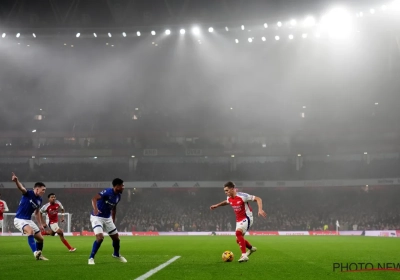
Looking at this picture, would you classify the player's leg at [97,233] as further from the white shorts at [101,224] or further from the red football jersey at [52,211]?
the red football jersey at [52,211]

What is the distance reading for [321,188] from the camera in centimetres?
6250


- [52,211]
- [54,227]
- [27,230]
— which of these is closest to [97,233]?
[27,230]

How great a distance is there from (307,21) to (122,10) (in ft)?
54.7

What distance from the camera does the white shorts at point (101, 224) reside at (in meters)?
13.8

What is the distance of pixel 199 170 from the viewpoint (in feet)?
209

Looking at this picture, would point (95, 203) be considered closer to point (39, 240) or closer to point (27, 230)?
point (27, 230)

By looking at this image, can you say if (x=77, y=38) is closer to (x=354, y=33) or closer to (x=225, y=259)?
(x=354, y=33)

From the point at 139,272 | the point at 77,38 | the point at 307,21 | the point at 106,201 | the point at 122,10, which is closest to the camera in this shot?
the point at 139,272

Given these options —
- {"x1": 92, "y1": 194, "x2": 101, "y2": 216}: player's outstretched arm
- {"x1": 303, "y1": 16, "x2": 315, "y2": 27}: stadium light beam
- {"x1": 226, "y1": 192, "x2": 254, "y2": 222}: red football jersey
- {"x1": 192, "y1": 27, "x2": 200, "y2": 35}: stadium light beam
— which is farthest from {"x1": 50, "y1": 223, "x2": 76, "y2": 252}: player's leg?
{"x1": 303, "y1": 16, "x2": 315, "y2": 27}: stadium light beam

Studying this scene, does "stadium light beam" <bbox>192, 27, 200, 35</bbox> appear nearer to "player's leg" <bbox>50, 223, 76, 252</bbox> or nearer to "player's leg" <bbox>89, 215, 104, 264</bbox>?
"player's leg" <bbox>50, 223, 76, 252</bbox>

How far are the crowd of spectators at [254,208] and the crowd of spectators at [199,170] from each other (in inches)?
88.9

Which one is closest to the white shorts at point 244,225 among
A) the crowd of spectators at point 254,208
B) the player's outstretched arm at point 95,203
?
the player's outstretched arm at point 95,203

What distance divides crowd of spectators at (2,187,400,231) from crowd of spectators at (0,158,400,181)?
226cm

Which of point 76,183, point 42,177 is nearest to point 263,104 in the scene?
point 76,183
